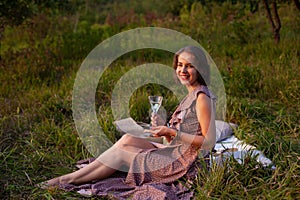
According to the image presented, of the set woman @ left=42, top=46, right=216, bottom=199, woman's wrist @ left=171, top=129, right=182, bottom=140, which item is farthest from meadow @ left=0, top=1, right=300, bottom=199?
woman's wrist @ left=171, top=129, right=182, bottom=140

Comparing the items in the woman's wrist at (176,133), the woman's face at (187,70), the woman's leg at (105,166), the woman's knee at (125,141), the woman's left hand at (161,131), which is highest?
the woman's face at (187,70)

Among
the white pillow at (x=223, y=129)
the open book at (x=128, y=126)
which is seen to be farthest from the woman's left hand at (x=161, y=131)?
the white pillow at (x=223, y=129)

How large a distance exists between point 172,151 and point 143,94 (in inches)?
65.1

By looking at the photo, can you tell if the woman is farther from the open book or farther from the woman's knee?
the open book

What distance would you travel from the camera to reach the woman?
302cm

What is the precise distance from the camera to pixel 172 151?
10.6ft

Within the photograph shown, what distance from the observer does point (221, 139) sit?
4.18m

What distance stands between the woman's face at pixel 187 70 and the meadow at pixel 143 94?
65cm

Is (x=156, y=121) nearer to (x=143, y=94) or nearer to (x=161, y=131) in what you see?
(x=161, y=131)

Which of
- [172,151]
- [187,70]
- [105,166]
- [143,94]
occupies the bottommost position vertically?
[105,166]

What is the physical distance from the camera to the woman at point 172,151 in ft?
9.89

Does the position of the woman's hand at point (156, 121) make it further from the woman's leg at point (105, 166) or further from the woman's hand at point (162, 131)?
the woman's leg at point (105, 166)

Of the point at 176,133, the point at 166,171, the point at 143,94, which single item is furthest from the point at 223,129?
the point at 176,133

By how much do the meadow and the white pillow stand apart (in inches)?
4.7
